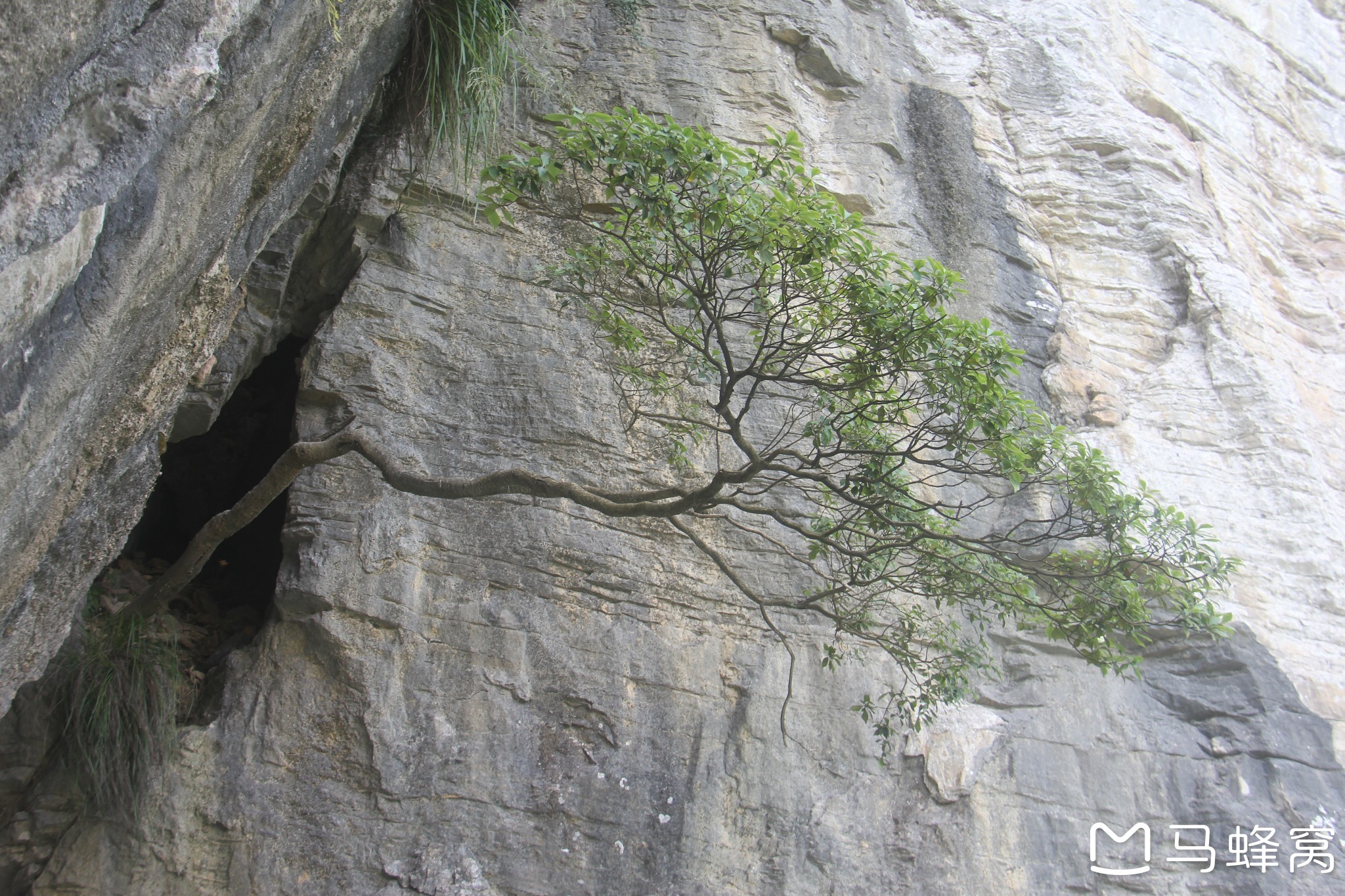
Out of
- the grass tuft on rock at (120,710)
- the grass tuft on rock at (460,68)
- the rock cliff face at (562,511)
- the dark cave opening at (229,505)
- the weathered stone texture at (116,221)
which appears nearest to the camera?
the weathered stone texture at (116,221)

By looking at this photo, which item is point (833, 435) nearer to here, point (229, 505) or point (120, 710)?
point (120, 710)

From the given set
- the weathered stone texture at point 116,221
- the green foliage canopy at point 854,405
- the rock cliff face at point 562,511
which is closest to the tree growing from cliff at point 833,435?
the green foliage canopy at point 854,405

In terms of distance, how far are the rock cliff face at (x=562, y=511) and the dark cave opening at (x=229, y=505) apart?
3.58 feet

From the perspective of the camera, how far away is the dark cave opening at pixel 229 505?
5516 mm

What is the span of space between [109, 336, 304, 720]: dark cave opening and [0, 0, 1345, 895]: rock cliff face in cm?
109

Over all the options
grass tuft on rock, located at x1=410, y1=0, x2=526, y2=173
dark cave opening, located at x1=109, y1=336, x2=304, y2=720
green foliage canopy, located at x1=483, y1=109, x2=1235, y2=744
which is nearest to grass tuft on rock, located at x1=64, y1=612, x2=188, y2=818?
dark cave opening, located at x1=109, y1=336, x2=304, y2=720

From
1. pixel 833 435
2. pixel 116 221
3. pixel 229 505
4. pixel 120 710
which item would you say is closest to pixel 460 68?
pixel 833 435

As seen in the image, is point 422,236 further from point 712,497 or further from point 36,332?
point 36,332

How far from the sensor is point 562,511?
16.8 ft

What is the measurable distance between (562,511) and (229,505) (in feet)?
9.43

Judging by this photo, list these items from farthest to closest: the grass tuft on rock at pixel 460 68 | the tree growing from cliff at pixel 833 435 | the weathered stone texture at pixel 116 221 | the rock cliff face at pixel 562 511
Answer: the grass tuft on rock at pixel 460 68
the tree growing from cliff at pixel 833 435
the rock cliff face at pixel 562 511
the weathered stone texture at pixel 116 221

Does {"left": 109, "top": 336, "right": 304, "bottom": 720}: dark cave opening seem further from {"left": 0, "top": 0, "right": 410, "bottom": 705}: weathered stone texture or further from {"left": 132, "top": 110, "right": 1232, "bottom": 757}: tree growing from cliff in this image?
{"left": 0, "top": 0, "right": 410, "bottom": 705}: weathered stone texture

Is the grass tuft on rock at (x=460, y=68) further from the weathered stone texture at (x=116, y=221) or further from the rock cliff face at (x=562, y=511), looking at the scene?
the weathered stone texture at (x=116, y=221)

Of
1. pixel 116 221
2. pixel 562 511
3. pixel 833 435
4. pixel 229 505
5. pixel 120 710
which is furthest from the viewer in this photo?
pixel 229 505
